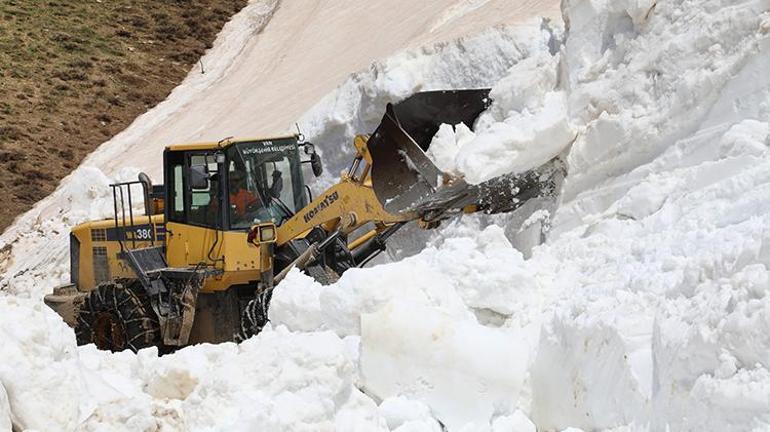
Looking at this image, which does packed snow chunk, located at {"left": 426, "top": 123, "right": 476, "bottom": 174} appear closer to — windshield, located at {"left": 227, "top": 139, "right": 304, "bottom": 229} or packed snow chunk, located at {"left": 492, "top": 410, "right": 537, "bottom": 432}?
windshield, located at {"left": 227, "top": 139, "right": 304, "bottom": 229}

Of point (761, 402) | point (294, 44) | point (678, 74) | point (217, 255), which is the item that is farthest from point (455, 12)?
point (761, 402)

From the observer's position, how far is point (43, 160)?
81.6ft

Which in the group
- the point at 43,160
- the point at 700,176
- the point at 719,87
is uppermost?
the point at 719,87

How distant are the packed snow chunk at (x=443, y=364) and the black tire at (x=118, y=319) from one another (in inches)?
215

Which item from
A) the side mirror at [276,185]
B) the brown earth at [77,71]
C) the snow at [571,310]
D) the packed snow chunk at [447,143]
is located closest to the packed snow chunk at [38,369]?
the snow at [571,310]

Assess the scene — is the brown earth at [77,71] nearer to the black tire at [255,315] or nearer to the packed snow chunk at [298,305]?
the black tire at [255,315]

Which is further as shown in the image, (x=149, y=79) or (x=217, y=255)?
Answer: (x=149, y=79)

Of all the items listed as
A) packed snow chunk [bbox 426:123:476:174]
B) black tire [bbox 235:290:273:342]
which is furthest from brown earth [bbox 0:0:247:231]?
packed snow chunk [bbox 426:123:476:174]

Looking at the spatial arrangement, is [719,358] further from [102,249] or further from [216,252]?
[102,249]

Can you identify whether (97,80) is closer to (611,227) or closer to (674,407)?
(611,227)

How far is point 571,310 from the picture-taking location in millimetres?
6246

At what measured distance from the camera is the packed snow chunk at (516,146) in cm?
923

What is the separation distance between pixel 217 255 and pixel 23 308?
4741mm

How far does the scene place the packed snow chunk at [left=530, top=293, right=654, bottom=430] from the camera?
Answer: 5.53 meters
